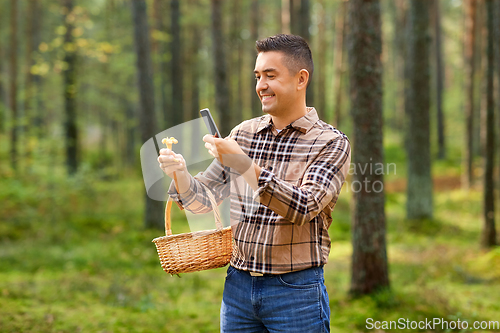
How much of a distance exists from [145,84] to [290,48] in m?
8.24

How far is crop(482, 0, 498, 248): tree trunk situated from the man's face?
23.2 ft

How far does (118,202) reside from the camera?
12.7 metres

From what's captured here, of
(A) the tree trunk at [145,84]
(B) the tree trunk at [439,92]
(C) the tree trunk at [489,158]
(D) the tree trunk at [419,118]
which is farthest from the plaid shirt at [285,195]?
(B) the tree trunk at [439,92]

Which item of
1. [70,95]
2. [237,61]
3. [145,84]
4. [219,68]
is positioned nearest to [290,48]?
[219,68]

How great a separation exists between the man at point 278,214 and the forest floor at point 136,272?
3.11m

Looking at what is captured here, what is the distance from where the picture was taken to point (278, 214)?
Answer: 6.19 ft

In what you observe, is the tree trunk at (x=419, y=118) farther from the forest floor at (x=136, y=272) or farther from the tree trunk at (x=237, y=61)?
the tree trunk at (x=237, y=61)

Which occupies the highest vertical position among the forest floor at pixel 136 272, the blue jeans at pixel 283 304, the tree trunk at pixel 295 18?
the tree trunk at pixel 295 18

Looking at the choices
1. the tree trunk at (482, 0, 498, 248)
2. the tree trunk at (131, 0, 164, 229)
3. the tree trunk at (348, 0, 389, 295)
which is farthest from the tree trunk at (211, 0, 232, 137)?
the tree trunk at (482, 0, 498, 248)

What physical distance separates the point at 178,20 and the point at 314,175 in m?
14.2

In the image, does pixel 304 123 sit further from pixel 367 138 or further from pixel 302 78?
pixel 367 138

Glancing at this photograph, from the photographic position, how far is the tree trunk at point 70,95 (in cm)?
1248

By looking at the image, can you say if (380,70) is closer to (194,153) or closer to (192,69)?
(194,153)

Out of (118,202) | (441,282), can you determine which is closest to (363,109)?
(441,282)
